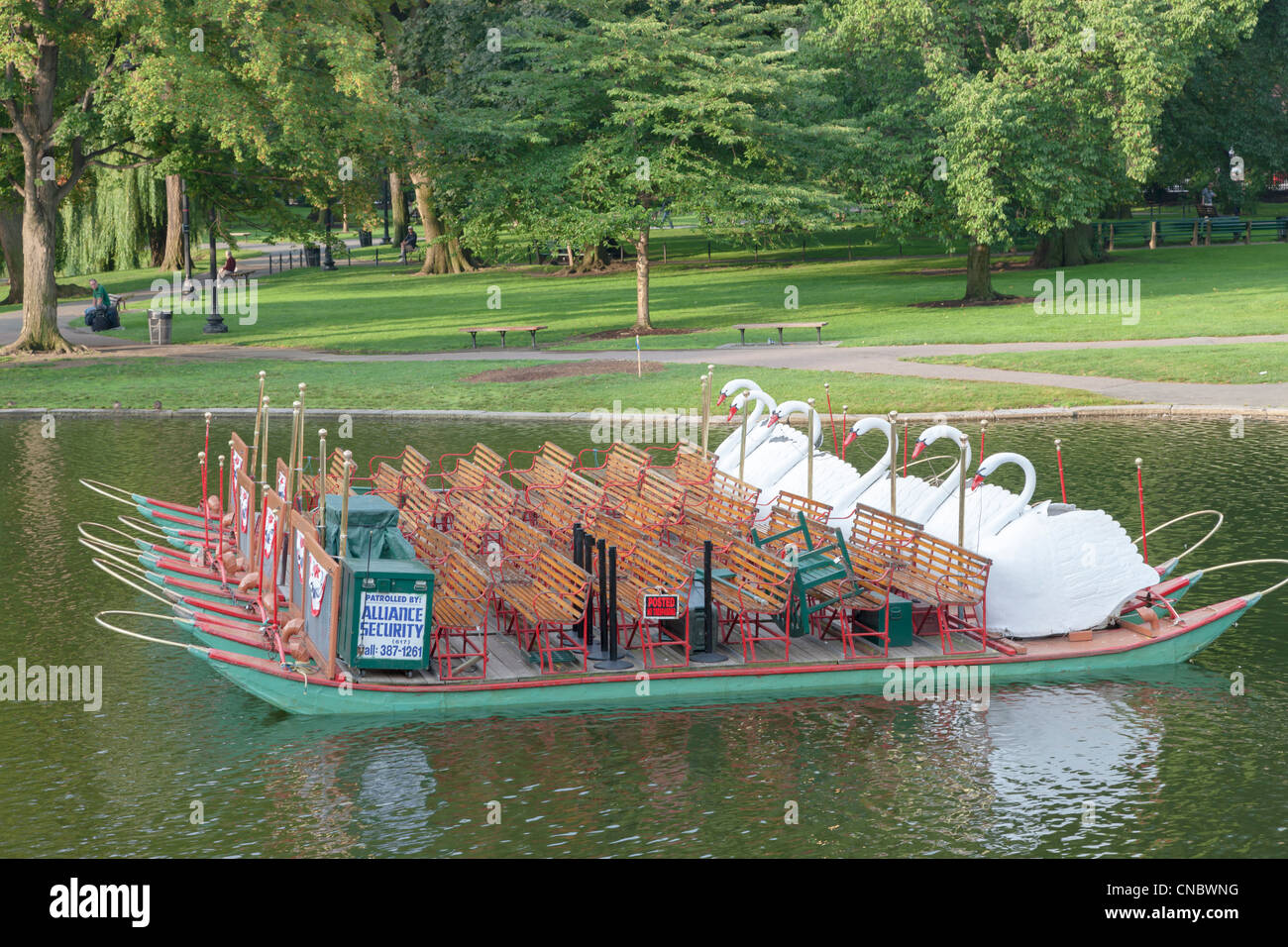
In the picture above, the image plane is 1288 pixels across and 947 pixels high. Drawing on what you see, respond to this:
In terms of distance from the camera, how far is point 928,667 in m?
15.2

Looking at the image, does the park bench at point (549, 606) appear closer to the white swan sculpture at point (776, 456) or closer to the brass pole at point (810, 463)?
the brass pole at point (810, 463)

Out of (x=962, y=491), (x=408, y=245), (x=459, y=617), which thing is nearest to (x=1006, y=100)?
(x=962, y=491)

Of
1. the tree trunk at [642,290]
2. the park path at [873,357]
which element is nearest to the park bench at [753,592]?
the park path at [873,357]

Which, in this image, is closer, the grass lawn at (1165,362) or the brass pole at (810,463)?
the brass pole at (810,463)

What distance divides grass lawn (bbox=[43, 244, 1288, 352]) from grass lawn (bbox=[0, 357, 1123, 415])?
5.86 m

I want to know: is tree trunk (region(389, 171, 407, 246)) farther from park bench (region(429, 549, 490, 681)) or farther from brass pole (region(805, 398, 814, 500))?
park bench (region(429, 549, 490, 681))

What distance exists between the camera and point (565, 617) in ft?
48.4

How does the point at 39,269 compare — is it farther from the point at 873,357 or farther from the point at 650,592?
the point at 650,592

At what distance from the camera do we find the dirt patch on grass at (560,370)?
35303mm

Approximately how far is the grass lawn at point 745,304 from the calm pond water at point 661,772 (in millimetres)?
25917

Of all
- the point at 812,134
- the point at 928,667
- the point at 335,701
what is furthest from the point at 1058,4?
the point at 335,701

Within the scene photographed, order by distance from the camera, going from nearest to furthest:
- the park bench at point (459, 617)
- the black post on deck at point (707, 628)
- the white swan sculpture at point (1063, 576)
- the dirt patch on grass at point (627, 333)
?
the park bench at point (459, 617) → the black post on deck at point (707, 628) → the white swan sculpture at point (1063, 576) → the dirt patch on grass at point (627, 333)
